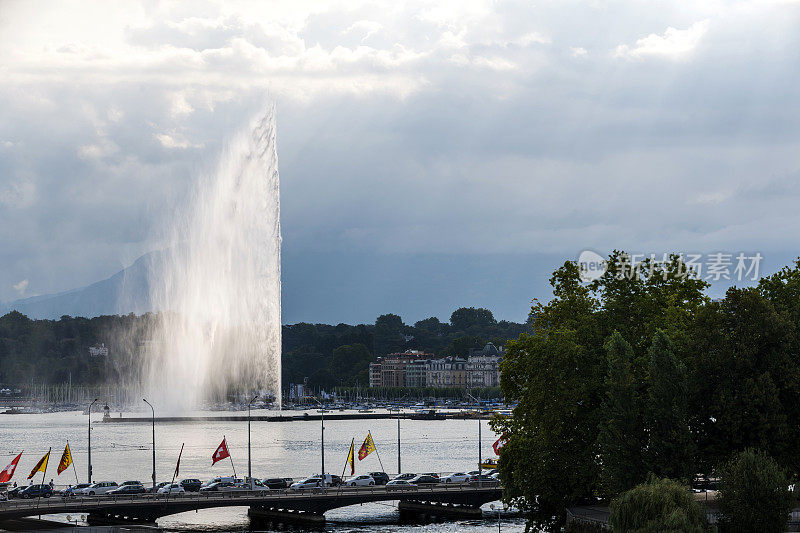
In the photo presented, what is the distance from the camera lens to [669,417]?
38.8 meters

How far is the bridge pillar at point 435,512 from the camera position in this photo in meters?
64.0

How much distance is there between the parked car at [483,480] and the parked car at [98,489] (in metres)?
21.5

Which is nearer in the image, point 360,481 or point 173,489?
point 173,489

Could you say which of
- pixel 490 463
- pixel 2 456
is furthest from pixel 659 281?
pixel 2 456

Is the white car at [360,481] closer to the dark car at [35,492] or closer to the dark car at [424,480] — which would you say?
the dark car at [424,480]

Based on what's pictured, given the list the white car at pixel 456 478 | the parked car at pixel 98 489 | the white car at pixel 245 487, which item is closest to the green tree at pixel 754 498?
the white car at pixel 245 487

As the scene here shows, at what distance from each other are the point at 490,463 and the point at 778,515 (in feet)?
157

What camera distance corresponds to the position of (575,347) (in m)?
43.2

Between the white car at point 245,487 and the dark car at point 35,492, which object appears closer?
the dark car at point 35,492

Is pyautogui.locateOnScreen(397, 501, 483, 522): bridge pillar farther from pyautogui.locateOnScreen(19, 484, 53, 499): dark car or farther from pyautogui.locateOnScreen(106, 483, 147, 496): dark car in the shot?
pyautogui.locateOnScreen(19, 484, 53, 499): dark car

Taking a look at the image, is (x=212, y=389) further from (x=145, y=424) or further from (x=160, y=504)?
(x=160, y=504)

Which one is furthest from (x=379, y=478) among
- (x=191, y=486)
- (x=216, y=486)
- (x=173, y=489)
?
(x=173, y=489)

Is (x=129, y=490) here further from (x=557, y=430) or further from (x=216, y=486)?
(x=557, y=430)

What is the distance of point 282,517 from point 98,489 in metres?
11.9
